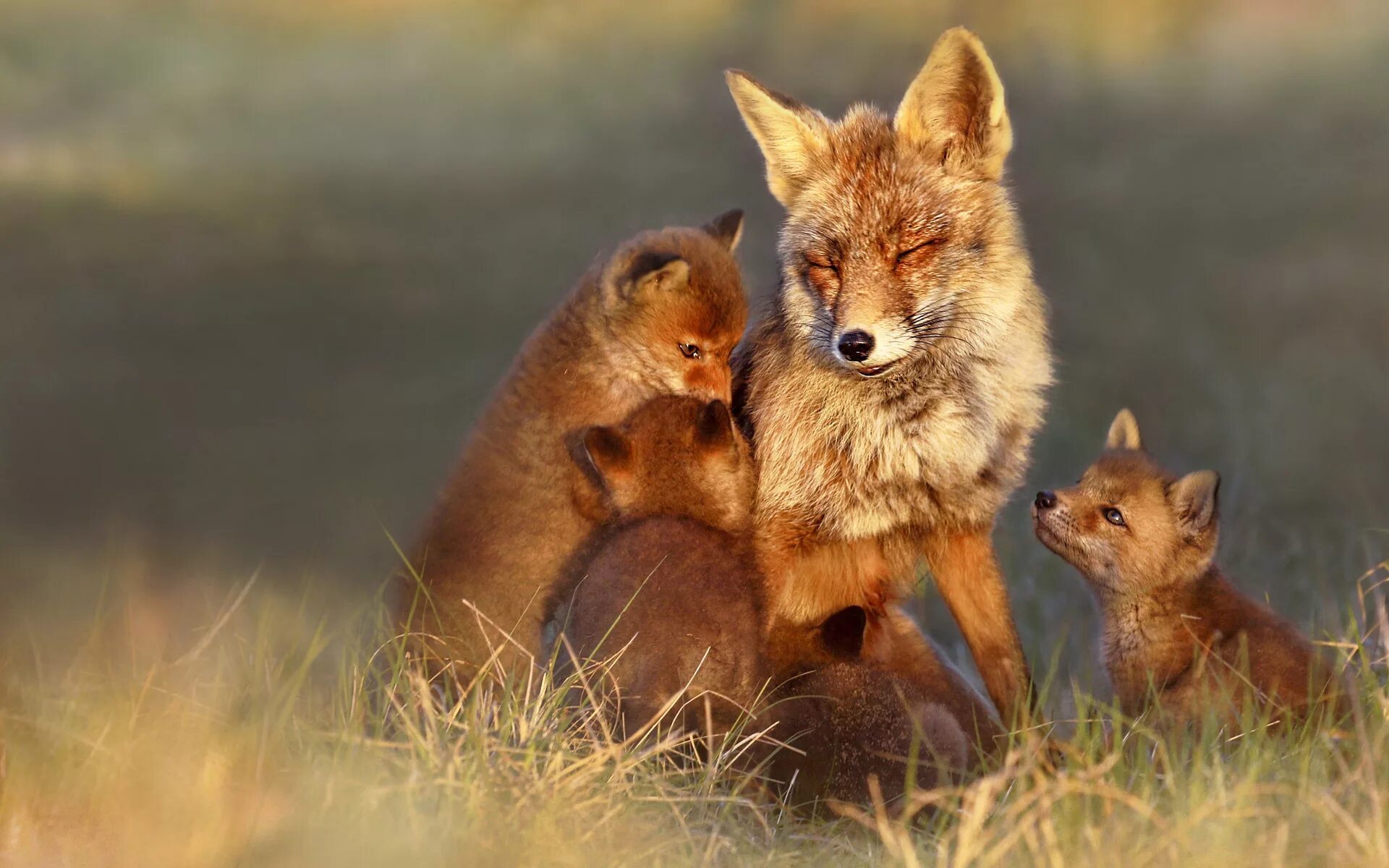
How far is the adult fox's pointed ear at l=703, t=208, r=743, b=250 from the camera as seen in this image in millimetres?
5887

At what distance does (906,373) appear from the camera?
4.79m

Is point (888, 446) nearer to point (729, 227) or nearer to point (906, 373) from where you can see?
point (906, 373)

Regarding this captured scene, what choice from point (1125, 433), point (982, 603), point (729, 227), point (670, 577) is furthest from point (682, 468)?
point (1125, 433)

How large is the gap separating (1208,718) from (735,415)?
85.0 inches

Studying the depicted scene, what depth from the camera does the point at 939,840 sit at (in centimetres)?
347

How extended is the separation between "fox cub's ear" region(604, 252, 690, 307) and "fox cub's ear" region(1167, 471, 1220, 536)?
7.30 ft

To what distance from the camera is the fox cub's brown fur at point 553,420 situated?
496 cm

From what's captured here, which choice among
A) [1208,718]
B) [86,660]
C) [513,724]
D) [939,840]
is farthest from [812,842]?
[86,660]

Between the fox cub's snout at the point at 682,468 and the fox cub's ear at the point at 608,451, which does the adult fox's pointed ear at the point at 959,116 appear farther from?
the fox cub's ear at the point at 608,451

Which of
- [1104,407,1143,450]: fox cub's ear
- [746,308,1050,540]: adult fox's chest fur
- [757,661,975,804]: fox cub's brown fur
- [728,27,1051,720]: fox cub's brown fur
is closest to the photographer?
[757,661,975,804]: fox cub's brown fur

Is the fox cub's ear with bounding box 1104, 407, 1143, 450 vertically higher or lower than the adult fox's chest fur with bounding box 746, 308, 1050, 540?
lower

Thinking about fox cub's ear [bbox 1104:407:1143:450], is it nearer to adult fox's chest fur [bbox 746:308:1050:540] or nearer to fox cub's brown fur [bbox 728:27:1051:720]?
fox cub's brown fur [bbox 728:27:1051:720]

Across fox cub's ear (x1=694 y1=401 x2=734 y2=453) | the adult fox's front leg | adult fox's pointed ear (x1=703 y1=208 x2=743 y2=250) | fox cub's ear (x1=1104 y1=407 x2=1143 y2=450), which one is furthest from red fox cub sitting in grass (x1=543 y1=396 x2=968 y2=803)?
fox cub's ear (x1=1104 y1=407 x2=1143 y2=450)

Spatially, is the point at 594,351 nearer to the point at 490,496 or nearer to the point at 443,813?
the point at 490,496
